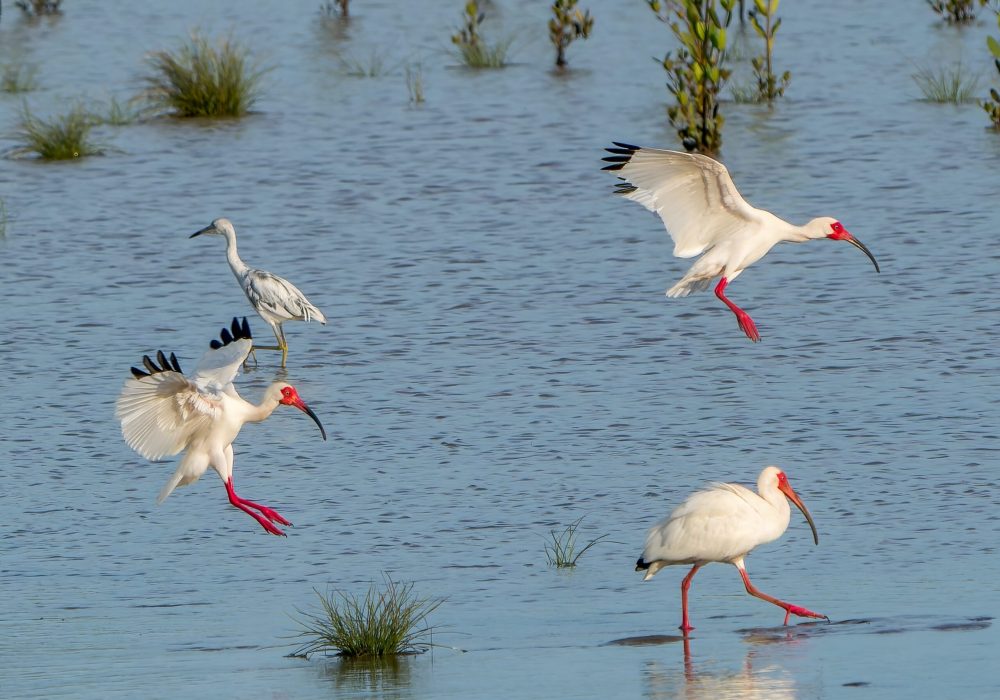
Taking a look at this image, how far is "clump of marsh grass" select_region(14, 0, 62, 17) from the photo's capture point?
27453 mm

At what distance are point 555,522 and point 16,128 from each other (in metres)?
12.5

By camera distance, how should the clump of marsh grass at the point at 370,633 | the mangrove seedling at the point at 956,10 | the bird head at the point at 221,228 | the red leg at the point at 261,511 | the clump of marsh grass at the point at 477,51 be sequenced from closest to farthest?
the clump of marsh grass at the point at 370,633 → the red leg at the point at 261,511 → the bird head at the point at 221,228 → the clump of marsh grass at the point at 477,51 → the mangrove seedling at the point at 956,10

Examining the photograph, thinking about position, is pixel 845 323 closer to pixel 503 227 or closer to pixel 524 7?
pixel 503 227

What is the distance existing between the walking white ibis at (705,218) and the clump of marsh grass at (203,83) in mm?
9378

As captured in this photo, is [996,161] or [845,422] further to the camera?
[996,161]

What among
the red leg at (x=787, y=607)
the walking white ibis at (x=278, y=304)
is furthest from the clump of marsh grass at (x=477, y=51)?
the red leg at (x=787, y=607)

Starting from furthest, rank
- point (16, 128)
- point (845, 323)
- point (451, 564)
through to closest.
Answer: point (16, 128) < point (845, 323) < point (451, 564)

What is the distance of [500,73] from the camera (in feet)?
76.9

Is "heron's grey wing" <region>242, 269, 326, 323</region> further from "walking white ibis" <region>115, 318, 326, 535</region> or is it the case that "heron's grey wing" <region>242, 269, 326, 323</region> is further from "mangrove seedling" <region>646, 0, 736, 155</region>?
"mangrove seedling" <region>646, 0, 736, 155</region>

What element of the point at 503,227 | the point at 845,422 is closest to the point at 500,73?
the point at 503,227

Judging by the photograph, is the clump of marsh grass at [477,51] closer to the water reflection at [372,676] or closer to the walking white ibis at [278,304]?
the walking white ibis at [278,304]

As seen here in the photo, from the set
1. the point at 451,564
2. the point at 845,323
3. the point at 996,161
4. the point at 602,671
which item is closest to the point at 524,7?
the point at 996,161

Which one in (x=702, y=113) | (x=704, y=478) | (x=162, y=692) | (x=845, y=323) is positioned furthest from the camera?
(x=702, y=113)

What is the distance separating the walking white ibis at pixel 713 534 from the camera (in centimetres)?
838
